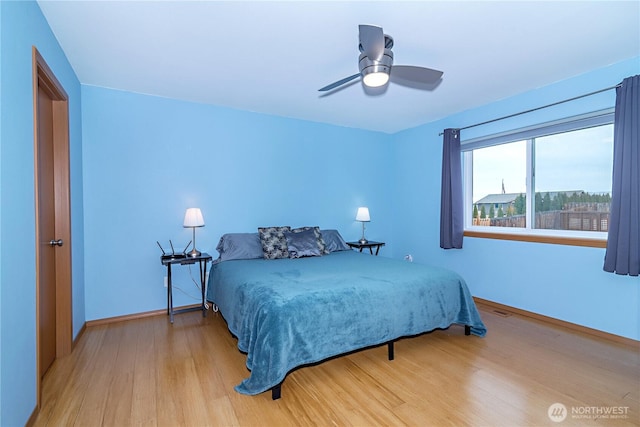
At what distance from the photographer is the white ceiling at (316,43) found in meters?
1.98

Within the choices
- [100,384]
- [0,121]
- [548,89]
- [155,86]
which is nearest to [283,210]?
[155,86]

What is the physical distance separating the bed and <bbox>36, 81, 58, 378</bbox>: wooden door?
49.1 inches

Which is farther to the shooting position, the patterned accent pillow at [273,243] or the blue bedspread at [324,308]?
the patterned accent pillow at [273,243]

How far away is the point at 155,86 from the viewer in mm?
3172

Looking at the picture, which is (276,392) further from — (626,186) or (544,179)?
(544,179)

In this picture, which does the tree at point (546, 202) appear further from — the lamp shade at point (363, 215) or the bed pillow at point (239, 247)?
the bed pillow at point (239, 247)

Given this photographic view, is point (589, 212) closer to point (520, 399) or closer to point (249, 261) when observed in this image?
point (520, 399)

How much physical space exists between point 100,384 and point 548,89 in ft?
15.3

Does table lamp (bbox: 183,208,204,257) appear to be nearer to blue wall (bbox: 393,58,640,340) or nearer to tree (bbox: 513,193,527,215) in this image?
blue wall (bbox: 393,58,640,340)

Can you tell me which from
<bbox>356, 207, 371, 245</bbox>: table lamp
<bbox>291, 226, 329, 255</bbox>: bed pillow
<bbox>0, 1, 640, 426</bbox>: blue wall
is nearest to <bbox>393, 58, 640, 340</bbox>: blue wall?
<bbox>0, 1, 640, 426</bbox>: blue wall

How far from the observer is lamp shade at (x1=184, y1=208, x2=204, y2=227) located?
10.8ft

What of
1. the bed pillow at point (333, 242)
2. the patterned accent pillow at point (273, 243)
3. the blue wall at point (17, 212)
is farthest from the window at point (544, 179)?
the blue wall at point (17, 212)

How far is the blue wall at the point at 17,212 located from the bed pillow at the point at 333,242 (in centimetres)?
294

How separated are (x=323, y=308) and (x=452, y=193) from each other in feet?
8.87
